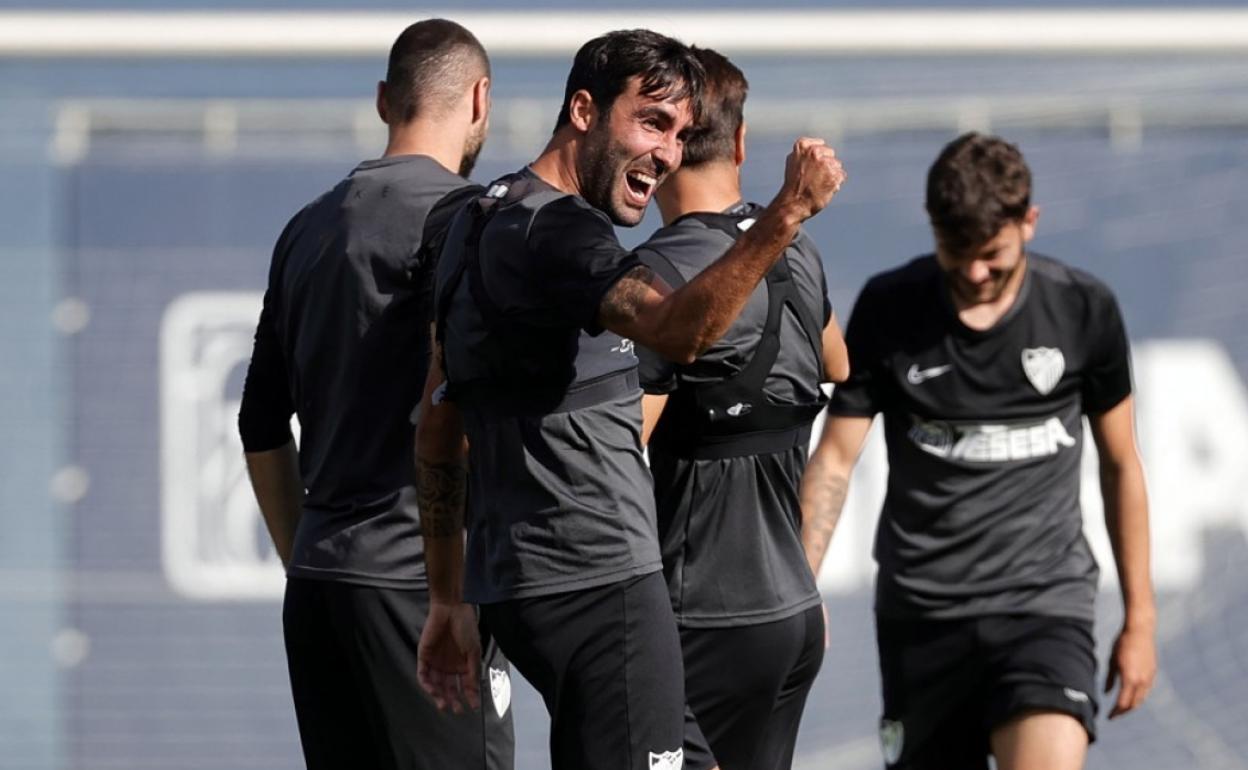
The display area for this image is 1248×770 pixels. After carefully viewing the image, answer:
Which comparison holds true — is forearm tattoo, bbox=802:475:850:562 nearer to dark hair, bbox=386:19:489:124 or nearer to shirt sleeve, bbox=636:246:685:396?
shirt sleeve, bbox=636:246:685:396

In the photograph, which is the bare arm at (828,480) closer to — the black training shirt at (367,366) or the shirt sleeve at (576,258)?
the black training shirt at (367,366)

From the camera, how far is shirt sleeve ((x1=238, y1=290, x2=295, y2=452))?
14.0 ft

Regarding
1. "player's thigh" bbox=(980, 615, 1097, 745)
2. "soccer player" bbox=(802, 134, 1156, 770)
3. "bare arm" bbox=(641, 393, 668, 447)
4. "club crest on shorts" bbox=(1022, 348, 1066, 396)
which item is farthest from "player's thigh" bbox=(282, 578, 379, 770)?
"club crest on shorts" bbox=(1022, 348, 1066, 396)

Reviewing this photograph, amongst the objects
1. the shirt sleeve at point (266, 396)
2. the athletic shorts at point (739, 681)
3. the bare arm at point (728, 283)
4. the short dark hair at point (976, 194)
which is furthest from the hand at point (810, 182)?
the short dark hair at point (976, 194)

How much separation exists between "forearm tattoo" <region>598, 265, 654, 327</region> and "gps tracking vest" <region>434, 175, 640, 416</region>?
0.73ft

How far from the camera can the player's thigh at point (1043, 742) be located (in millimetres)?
4715

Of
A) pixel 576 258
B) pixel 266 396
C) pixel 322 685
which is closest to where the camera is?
pixel 576 258

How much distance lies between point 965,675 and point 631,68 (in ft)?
7.13

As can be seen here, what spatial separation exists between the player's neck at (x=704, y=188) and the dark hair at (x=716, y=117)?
2cm

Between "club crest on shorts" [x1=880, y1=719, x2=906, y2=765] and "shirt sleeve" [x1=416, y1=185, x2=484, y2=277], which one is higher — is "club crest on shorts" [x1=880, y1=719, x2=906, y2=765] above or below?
below

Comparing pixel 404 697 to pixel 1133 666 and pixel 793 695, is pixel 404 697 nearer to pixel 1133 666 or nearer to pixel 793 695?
pixel 793 695

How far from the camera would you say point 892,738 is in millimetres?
5090

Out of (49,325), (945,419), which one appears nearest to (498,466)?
(945,419)

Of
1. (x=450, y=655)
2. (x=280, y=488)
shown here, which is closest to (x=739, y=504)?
(x=450, y=655)
